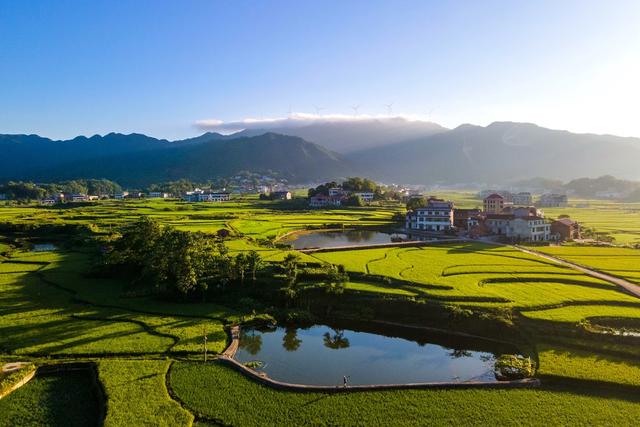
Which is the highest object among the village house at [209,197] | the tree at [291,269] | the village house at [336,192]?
the village house at [336,192]

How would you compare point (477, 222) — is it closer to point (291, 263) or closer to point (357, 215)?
point (357, 215)

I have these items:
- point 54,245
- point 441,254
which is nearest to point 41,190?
point 54,245

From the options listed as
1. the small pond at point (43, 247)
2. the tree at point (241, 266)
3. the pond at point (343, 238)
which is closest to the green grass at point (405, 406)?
the tree at point (241, 266)

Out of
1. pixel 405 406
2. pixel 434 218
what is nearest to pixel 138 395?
pixel 405 406

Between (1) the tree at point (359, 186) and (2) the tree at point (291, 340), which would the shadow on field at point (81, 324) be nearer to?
(2) the tree at point (291, 340)

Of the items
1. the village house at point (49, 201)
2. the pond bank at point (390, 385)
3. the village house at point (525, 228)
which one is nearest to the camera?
the pond bank at point (390, 385)

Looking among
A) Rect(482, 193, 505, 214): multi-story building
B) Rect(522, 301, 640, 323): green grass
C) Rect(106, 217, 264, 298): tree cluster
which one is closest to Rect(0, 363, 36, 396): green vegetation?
Rect(106, 217, 264, 298): tree cluster

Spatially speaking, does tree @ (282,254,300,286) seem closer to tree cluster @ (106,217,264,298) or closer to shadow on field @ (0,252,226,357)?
tree cluster @ (106,217,264,298)
